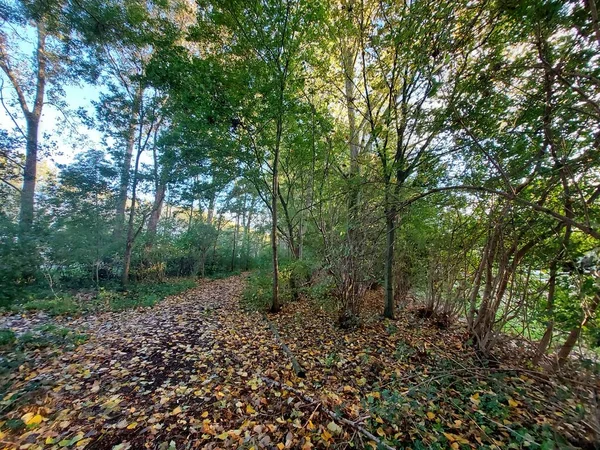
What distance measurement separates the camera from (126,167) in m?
7.85

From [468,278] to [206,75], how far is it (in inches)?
233

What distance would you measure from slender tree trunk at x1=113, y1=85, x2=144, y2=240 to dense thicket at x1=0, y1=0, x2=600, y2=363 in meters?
0.07

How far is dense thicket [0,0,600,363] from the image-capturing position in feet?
6.10

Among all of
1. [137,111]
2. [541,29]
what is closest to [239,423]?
[541,29]

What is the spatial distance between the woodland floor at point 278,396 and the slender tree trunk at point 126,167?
5.30 meters

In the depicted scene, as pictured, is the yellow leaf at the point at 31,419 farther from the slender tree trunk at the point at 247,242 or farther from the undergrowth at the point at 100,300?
the slender tree trunk at the point at 247,242

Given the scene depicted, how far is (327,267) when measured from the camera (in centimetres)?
397

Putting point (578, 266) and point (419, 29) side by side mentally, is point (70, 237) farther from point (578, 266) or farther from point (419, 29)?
point (578, 266)

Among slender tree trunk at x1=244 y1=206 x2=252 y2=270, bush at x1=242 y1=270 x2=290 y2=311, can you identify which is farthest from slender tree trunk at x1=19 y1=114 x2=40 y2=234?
slender tree trunk at x1=244 y1=206 x2=252 y2=270

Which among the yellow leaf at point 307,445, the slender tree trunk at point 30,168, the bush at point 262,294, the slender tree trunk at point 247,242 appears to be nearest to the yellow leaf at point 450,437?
the yellow leaf at point 307,445

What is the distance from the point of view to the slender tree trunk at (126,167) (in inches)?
281

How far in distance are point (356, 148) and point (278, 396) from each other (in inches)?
245

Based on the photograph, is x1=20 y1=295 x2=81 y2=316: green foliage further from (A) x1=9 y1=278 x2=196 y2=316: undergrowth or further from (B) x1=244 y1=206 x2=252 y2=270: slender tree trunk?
(B) x1=244 y1=206 x2=252 y2=270: slender tree trunk

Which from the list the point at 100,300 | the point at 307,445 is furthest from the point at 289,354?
the point at 100,300
